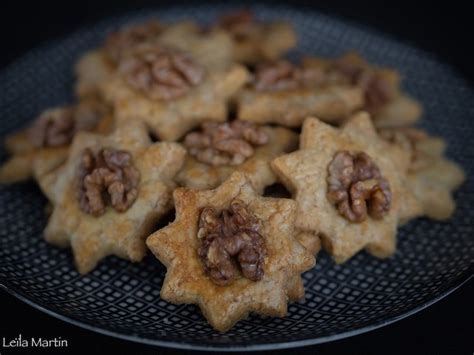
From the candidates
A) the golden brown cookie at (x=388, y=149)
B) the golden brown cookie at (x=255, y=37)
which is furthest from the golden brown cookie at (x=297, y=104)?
the golden brown cookie at (x=255, y=37)

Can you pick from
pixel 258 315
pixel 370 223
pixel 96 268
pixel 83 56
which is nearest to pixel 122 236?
pixel 96 268

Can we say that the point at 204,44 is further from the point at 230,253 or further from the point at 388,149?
the point at 230,253

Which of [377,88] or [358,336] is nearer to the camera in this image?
[358,336]

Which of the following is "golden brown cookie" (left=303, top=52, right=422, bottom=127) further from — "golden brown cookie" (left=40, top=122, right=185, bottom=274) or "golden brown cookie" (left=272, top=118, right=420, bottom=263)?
"golden brown cookie" (left=40, top=122, right=185, bottom=274)

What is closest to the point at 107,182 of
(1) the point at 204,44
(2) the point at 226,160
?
(2) the point at 226,160

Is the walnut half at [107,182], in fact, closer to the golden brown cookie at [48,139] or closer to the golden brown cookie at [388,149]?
the golden brown cookie at [48,139]

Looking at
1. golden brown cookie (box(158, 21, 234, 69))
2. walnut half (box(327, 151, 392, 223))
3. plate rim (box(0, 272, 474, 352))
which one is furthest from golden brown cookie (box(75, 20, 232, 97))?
plate rim (box(0, 272, 474, 352))

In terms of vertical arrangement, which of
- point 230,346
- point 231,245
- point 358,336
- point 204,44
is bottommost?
point 358,336
